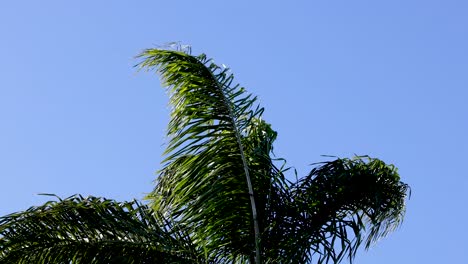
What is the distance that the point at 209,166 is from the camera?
11.6 m

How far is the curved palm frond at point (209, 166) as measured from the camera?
11.3 meters

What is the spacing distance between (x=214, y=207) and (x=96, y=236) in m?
1.23

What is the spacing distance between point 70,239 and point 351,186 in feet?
9.84

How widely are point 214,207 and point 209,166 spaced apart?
0.52 m

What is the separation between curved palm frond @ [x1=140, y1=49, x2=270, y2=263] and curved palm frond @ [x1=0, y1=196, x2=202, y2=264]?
1.24 feet

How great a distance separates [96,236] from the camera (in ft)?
36.1

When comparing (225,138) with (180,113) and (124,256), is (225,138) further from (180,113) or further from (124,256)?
(124,256)

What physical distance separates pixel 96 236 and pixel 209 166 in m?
1.43

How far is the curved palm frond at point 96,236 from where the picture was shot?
10.8 metres

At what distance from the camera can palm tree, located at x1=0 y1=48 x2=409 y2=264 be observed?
10898 millimetres

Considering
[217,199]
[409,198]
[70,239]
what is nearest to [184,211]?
[217,199]

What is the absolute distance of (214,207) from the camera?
11.3 m

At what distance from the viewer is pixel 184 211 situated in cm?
1130

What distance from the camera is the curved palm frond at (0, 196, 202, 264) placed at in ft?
35.6
